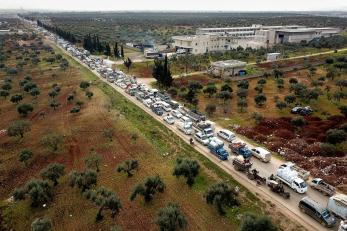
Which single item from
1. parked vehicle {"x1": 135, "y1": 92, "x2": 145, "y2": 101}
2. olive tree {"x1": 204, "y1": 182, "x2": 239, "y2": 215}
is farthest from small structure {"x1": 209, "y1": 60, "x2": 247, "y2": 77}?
olive tree {"x1": 204, "y1": 182, "x2": 239, "y2": 215}

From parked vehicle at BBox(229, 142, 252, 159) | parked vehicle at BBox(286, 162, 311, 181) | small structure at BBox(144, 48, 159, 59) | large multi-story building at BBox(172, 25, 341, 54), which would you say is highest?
large multi-story building at BBox(172, 25, 341, 54)

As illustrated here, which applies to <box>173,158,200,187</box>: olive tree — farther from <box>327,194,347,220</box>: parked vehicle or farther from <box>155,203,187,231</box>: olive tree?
<box>327,194,347,220</box>: parked vehicle

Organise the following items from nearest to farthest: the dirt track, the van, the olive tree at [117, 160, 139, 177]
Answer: the dirt track
the olive tree at [117, 160, 139, 177]
the van

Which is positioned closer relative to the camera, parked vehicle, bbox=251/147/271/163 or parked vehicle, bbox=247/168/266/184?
parked vehicle, bbox=247/168/266/184

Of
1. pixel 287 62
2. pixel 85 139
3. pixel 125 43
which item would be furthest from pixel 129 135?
pixel 125 43

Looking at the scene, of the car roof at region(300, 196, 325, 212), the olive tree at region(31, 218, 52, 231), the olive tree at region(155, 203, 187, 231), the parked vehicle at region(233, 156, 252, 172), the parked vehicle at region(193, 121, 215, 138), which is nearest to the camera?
the olive tree at region(155, 203, 187, 231)

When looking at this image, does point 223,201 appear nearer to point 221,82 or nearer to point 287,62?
point 221,82

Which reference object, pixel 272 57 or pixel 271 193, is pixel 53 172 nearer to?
pixel 271 193
